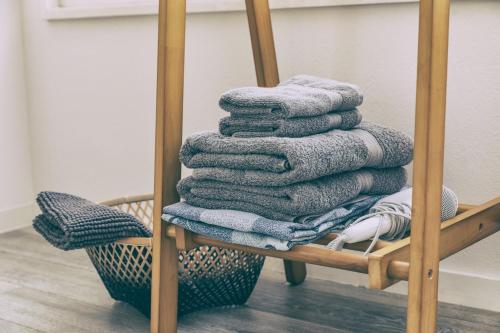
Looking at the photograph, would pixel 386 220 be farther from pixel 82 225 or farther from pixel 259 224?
pixel 82 225

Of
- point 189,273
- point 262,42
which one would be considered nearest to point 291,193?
point 189,273

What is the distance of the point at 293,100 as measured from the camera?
101 cm

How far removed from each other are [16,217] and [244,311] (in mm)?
964

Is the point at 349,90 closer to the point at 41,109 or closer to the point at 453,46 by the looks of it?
the point at 453,46

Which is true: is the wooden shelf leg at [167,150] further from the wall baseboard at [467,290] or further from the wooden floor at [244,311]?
the wall baseboard at [467,290]

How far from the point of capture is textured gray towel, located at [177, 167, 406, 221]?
3.17 ft

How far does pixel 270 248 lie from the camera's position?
3.19ft

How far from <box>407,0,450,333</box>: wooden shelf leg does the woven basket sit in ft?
1.57

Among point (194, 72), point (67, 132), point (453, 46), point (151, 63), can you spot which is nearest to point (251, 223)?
point (453, 46)

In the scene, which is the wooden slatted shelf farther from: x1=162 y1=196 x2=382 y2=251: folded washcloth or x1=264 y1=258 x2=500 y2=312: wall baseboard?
x1=264 y1=258 x2=500 y2=312: wall baseboard

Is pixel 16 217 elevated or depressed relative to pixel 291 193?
depressed

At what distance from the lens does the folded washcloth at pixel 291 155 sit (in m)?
0.96

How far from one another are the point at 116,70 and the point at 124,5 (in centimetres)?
17

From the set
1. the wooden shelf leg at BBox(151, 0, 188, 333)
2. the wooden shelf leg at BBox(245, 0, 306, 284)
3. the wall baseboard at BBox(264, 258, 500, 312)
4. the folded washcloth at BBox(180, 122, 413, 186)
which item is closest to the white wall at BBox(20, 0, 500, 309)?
the wall baseboard at BBox(264, 258, 500, 312)
